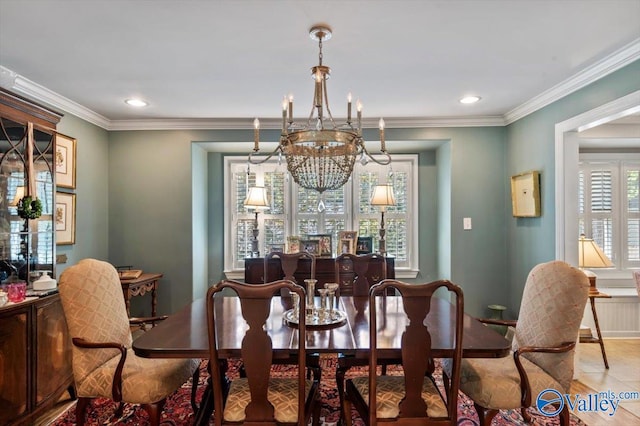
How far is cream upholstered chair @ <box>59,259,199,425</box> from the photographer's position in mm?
1836

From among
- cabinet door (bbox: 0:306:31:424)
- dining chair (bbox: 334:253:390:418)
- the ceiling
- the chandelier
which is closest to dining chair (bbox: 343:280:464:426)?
dining chair (bbox: 334:253:390:418)

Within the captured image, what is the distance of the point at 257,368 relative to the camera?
151 centimetres

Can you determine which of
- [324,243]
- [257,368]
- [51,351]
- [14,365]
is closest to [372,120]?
[324,243]

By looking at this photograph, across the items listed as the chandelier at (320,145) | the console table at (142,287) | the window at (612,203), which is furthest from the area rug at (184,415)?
the window at (612,203)

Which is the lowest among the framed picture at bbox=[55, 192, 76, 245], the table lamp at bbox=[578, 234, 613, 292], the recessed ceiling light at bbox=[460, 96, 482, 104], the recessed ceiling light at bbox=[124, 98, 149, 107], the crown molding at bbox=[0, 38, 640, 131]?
the table lamp at bbox=[578, 234, 613, 292]

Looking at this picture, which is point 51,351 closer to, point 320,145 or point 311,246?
point 320,145

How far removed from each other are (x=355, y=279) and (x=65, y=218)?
2.61 meters

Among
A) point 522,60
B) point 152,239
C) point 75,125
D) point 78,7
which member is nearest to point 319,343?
point 78,7

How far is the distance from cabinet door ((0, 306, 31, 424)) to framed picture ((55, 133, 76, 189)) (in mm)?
1397

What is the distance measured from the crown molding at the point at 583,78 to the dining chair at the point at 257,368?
2522mm

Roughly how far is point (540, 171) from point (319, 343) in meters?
2.69

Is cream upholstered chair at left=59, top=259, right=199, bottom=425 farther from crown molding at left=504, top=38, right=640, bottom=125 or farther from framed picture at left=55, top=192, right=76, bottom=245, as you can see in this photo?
crown molding at left=504, top=38, right=640, bottom=125

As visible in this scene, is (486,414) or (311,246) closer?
(486,414)

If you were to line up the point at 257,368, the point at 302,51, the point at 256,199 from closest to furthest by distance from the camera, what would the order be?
1. the point at 257,368
2. the point at 302,51
3. the point at 256,199
